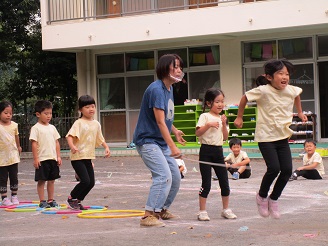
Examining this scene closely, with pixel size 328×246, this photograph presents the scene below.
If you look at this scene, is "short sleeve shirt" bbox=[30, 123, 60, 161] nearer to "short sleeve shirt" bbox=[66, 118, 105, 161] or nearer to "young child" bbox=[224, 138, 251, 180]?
"short sleeve shirt" bbox=[66, 118, 105, 161]

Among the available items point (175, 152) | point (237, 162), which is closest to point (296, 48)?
point (237, 162)

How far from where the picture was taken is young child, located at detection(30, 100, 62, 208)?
10445 mm

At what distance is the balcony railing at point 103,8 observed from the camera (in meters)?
25.9

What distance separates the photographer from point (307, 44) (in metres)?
23.8

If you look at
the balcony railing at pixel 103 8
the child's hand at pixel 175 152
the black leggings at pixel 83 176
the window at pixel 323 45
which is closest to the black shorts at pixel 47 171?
the black leggings at pixel 83 176

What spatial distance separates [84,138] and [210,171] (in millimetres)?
2068

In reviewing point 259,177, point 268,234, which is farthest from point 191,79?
point 268,234

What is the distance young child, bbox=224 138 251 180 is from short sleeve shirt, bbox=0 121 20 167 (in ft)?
15.0

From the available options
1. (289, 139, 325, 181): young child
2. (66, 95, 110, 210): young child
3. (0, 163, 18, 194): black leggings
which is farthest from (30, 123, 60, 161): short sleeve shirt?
(289, 139, 325, 181): young child

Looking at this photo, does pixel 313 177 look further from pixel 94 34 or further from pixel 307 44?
pixel 94 34

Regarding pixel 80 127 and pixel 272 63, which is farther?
pixel 80 127

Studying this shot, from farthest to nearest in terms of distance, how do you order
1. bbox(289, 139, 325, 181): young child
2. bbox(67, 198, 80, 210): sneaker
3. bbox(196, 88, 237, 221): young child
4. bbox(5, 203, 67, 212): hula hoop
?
bbox(289, 139, 325, 181): young child
bbox(5, 203, 67, 212): hula hoop
bbox(67, 198, 80, 210): sneaker
bbox(196, 88, 237, 221): young child

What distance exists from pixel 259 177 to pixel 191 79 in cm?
1172

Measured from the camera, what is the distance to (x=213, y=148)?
356 inches
